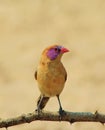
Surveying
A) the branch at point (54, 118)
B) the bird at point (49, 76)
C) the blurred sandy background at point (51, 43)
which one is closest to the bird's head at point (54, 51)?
the bird at point (49, 76)

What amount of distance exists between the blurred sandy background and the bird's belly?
5.72 metres

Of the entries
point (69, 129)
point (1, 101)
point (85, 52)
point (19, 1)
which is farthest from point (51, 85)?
point (19, 1)

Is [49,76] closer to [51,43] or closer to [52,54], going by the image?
[52,54]

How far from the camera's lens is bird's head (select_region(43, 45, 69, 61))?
3608 millimetres

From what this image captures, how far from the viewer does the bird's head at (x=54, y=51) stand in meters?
3.61

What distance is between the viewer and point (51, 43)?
13961mm

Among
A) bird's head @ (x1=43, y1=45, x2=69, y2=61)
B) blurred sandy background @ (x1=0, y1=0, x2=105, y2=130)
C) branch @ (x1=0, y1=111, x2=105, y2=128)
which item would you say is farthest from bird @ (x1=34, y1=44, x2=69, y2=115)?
blurred sandy background @ (x1=0, y1=0, x2=105, y2=130)

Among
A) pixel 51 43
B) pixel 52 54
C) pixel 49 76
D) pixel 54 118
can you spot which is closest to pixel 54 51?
pixel 52 54

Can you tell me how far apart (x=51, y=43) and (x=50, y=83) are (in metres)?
10.1

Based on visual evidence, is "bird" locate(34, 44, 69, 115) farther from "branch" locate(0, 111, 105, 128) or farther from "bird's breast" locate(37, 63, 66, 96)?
"branch" locate(0, 111, 105, 128)

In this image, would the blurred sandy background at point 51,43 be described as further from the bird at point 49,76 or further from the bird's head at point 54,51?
the bird's head at point 54,51

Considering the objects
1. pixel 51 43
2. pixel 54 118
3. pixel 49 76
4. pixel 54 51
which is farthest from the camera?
pixel 51 43

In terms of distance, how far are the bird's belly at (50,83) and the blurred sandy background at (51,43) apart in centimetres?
572

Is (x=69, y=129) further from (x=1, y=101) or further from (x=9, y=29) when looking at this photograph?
(x=9, y=29)
